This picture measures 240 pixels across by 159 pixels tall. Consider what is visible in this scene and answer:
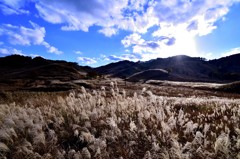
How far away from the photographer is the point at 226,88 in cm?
6475

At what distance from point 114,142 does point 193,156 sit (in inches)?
83.9

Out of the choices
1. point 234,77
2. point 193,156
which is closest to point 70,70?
point 234,77

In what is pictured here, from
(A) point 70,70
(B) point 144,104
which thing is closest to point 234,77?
(A) point 70,70

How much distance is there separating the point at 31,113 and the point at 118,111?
2.81 meters

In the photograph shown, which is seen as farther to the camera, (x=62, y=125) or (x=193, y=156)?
(x=62, y=125)

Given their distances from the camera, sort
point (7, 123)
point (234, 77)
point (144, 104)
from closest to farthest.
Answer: point (7, 123) → point (144, 104) → point (234, 77)

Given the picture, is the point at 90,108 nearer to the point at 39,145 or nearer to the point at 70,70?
the point at 39,145

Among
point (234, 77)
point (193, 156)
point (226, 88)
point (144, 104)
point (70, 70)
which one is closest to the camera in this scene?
point (193, 156)

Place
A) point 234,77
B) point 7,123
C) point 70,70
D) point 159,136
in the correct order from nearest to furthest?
point 159,136 → point 7,123 → point 70,70 → point 234,77

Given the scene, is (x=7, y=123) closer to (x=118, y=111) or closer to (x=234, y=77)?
(x=118, y=111)

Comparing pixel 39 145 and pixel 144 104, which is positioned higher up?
pixel 144 104

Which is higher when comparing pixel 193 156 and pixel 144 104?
pixel 144 104

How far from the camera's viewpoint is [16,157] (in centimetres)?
719

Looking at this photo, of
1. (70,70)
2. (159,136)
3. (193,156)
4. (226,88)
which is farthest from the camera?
(70,70)
